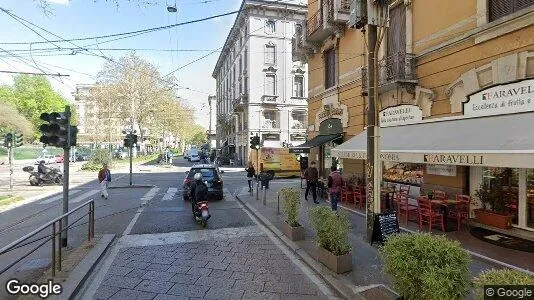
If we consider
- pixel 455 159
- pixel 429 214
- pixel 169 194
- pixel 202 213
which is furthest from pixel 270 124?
pixel 455 159

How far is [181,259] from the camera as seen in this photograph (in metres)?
6.23

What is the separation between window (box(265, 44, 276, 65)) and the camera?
126ft

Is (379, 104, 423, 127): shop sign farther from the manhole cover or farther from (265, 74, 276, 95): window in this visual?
(265, 74, 276, 95): window

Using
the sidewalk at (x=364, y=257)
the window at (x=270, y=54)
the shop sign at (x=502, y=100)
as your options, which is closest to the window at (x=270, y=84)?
the window at (x=270, y=54)

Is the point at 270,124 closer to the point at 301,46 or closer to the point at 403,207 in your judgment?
the point at 301,46

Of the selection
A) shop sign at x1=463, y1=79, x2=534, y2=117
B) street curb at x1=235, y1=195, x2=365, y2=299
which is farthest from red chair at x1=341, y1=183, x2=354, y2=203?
shop sign at x1=463, y1=79, x2=534, y2=117

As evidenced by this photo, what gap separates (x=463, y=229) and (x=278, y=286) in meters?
5.61

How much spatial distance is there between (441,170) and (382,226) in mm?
3848

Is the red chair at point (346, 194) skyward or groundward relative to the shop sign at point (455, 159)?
groundward

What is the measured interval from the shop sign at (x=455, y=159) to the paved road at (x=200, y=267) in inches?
143

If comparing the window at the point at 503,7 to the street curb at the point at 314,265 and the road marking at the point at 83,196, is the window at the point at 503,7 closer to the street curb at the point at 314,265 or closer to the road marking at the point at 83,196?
the street curb at the point at 314,265

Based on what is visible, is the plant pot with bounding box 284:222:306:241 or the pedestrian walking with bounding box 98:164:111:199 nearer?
the plant pot with bounding box 284:222:306:241

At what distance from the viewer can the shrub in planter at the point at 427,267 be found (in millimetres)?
3252

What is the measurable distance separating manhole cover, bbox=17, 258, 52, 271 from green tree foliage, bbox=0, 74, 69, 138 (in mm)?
62126
